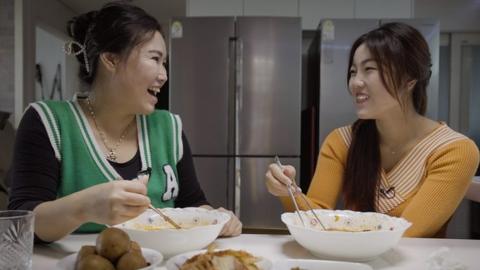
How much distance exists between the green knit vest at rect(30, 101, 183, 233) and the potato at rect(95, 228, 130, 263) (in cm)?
46

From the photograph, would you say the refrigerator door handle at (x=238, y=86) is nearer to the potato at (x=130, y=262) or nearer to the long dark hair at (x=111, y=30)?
the long dark hair at (x=111, y=30)

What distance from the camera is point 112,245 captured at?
0.70 m

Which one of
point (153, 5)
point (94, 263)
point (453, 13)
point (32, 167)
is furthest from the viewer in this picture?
point (153, 5)

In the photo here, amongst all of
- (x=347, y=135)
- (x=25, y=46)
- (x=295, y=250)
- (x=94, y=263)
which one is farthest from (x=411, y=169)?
(x=25, y=46)

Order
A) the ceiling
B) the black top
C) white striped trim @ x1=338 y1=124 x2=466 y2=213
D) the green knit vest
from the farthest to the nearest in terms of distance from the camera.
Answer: the ceiling → white striped trim @ x1=338 y1=124 x2=466 y2=213 → the green knit vest → the black top

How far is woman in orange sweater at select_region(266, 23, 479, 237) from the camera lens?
1.28 meters

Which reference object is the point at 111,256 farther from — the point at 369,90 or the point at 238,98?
the point at 238,98

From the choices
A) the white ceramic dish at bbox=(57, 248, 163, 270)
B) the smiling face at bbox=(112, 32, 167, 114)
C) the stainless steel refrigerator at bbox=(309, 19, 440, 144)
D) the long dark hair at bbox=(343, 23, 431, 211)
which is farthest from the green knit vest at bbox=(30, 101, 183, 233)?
the stainless steel refrigerator at bbox=(309, 19, 440, 144)

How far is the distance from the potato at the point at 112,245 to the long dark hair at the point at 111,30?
70 cm

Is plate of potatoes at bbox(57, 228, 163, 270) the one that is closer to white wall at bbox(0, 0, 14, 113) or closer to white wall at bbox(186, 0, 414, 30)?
white wall at bbox(186, 0, 414, 30)

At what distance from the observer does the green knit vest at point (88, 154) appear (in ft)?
3.87

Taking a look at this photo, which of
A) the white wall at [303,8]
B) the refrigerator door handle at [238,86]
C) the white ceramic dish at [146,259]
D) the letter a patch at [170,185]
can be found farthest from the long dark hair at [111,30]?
the white wall at [303,8]

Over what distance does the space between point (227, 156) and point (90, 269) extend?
2.38 meters

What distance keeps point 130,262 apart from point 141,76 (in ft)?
2.35
